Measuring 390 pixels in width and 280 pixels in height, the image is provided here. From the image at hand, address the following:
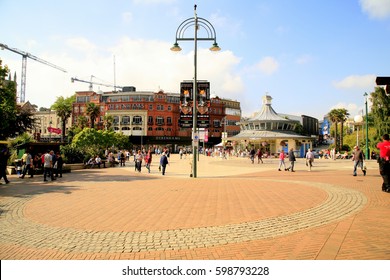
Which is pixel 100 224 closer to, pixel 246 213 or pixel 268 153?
pixel 246 213

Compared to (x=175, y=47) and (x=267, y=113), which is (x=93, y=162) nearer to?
(x=175, y=47)

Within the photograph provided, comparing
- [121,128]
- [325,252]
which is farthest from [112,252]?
[121,128]

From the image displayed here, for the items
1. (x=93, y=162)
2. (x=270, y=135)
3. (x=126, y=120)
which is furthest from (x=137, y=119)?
(x=93, y=162)

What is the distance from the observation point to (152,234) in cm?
565

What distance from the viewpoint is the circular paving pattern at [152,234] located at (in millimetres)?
5035

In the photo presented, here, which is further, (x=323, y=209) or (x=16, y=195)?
(x=16, y=195)

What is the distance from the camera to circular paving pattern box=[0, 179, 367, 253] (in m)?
5.04

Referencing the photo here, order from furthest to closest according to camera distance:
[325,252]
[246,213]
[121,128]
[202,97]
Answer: [121,128] < [202,97] < [246,213] < [325,252]

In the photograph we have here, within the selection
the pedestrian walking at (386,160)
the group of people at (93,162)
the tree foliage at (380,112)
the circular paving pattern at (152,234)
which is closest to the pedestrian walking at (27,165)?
the group of people at (93,162)

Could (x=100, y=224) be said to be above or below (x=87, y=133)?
below

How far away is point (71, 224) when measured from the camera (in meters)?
6.55

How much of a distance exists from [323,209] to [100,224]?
5785 millimetres

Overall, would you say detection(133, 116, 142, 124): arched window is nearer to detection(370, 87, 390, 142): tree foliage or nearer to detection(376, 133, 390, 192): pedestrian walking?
detection(370, 87, 390, 142): tree foliage

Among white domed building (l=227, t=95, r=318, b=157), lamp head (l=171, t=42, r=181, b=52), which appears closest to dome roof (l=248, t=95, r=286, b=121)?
white domed building (l=227, t=95, r=318, b=157)
